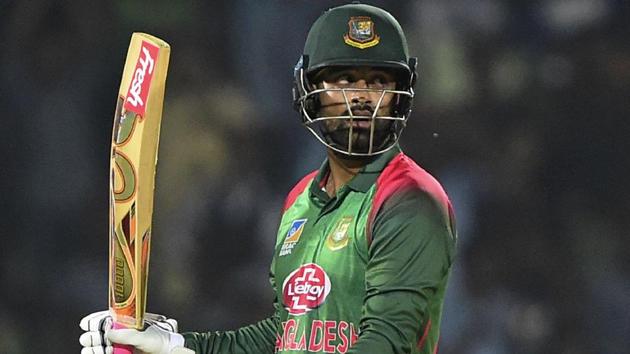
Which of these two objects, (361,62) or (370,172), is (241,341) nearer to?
(370,172)

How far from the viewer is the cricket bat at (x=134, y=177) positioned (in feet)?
9.11

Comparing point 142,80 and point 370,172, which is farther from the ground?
point 142,80

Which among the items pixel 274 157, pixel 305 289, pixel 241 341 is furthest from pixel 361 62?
pixel 274 157

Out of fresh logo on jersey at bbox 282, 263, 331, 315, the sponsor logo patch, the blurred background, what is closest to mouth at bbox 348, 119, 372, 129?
the sponsor logo patch

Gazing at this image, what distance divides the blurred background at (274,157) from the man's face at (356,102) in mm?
1387

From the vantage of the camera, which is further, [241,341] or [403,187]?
[241,341]

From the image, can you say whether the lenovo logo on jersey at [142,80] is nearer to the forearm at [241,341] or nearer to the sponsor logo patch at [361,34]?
the sponsor logo patch at [361,34]

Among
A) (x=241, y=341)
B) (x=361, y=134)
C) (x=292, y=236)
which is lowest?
(x=241, y=341)

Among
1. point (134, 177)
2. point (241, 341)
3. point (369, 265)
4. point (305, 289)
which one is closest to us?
point (369, 265)

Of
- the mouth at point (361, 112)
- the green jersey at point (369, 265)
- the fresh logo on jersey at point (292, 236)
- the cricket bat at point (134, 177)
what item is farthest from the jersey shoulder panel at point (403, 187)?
the cricket bat at point (134, 177)

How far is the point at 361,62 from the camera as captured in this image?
2744mm

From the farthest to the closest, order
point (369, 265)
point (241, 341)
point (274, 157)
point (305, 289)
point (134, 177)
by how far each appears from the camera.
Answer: point (274, 157)
point (241, 341)
point (134, 177)
point (305, 289)
point (369, 265)

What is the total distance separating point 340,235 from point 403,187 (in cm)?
15

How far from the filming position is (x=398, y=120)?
277 cm
